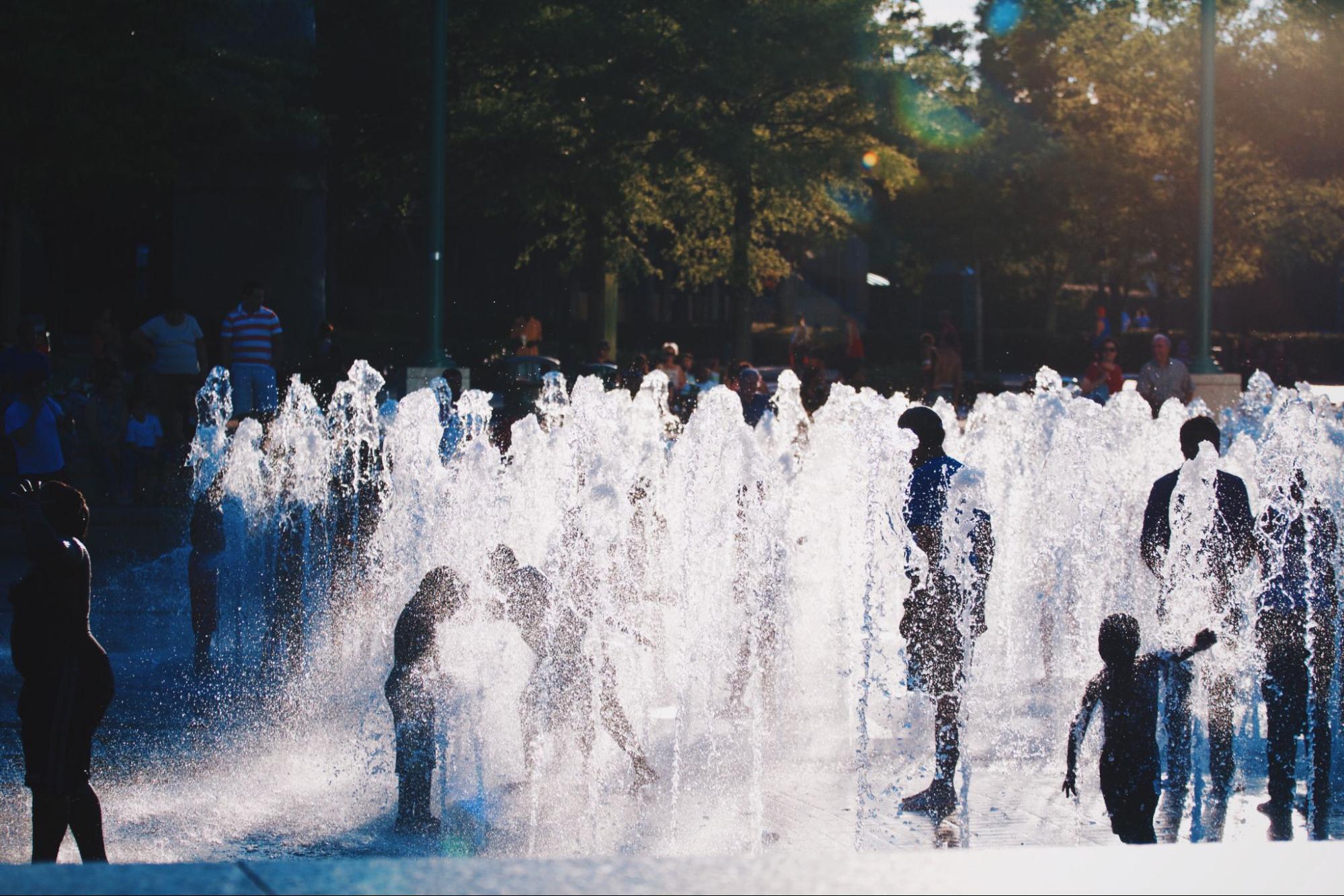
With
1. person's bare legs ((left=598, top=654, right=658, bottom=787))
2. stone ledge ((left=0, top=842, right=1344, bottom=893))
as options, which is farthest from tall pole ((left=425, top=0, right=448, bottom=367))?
stone ledge ((left=0, top=842, right=1344, bottom=893))

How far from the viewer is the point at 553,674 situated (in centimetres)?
620

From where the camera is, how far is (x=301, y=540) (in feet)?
30.3

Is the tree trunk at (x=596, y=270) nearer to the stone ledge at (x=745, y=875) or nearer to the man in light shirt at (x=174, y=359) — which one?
the man in light shirt at (x=174, y=359)

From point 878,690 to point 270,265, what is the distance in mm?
13914

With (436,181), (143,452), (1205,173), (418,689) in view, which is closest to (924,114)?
(1205,173)

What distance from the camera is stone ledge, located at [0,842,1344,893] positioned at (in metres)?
2.92

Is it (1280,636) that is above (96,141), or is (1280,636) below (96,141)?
below

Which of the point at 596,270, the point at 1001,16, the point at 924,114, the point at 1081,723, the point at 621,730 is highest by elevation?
the point at 1001,16

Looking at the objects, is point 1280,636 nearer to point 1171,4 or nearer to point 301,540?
point 301,540

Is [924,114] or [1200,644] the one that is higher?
[924,114]

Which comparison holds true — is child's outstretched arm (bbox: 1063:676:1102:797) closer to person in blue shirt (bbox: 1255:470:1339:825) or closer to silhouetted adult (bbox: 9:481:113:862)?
person in blue shirt (bbox: 1255:470:1339:825)

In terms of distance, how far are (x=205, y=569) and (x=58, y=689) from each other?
3608 mm

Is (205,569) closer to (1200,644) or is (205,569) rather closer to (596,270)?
(1200,644)

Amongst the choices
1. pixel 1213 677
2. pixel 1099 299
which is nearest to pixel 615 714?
pixel 1213 677
